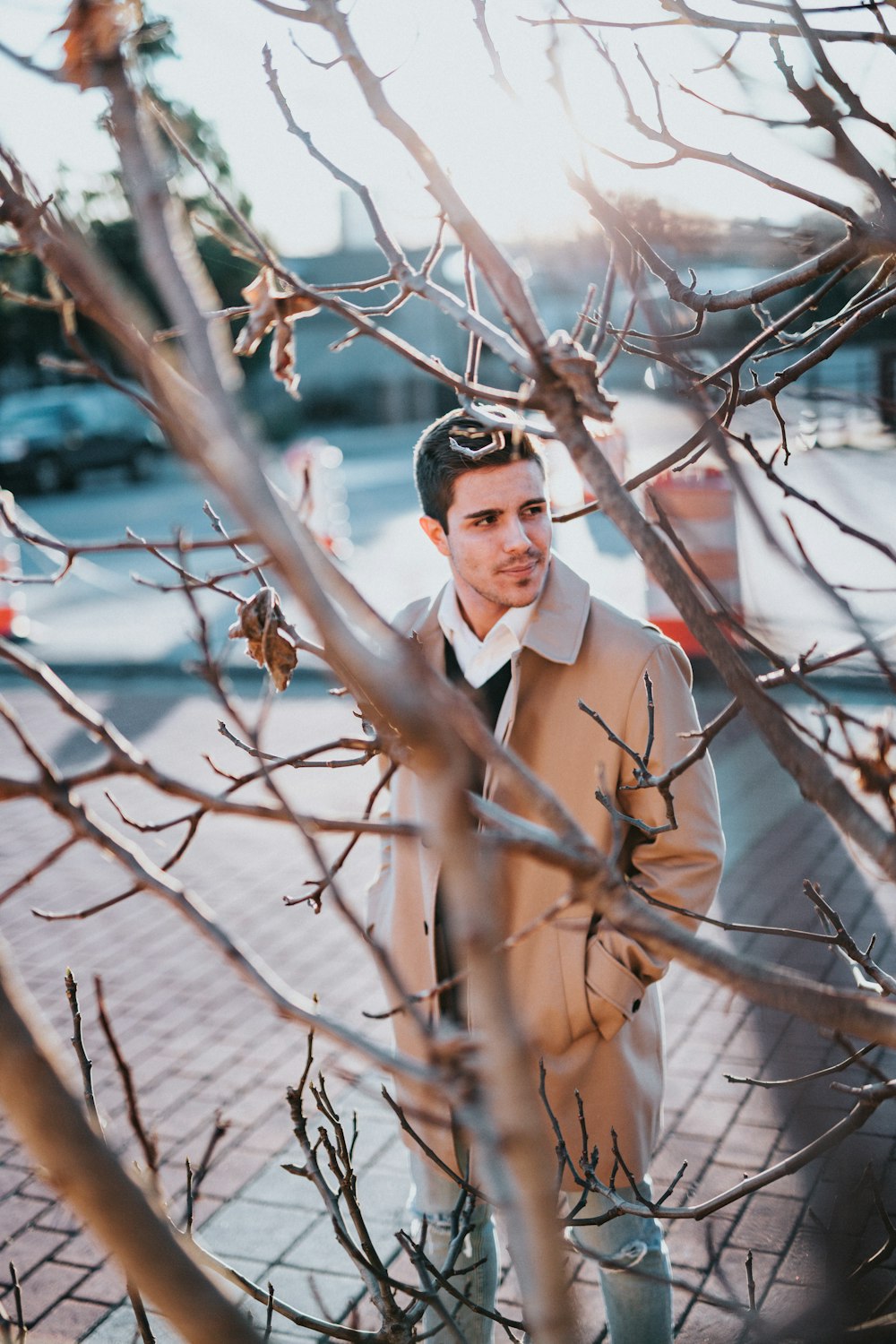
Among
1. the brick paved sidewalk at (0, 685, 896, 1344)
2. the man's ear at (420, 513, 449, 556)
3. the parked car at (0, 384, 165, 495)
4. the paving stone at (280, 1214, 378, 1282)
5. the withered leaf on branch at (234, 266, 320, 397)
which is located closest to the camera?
the withered leaf on branch at (234, 266, 320, 397)

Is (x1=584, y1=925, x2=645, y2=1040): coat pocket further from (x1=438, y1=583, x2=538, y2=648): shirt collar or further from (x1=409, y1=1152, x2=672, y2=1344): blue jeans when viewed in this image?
(x1=438, y1=583, x2=538, y2=648): shirt collar

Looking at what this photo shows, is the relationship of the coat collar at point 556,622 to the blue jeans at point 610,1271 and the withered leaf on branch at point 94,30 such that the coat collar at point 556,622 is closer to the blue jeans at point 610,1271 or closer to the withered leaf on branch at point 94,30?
the blue jeans at point 610,1271

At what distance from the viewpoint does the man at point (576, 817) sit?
8.66 ft

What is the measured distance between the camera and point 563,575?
2848 millimetres

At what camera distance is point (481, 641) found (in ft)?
9.42

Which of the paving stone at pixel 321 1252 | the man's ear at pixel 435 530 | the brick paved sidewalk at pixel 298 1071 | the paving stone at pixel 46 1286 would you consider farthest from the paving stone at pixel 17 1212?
the man's ear at pixel 435 530

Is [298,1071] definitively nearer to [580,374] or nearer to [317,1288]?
[317,1288]

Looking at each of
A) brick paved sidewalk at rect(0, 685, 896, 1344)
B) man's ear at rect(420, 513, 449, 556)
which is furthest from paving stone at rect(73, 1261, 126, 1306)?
man's ear at rect(420, 513, 449, 556)

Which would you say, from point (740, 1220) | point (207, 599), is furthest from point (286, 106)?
point (207, 599)

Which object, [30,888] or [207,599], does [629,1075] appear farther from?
[207,599]

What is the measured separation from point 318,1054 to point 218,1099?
1.34 ft

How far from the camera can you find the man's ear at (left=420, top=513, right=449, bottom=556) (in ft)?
9.61

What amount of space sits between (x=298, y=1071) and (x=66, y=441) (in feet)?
73.1

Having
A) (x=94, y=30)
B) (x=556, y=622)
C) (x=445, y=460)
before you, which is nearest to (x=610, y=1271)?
(x=556, y=622)
